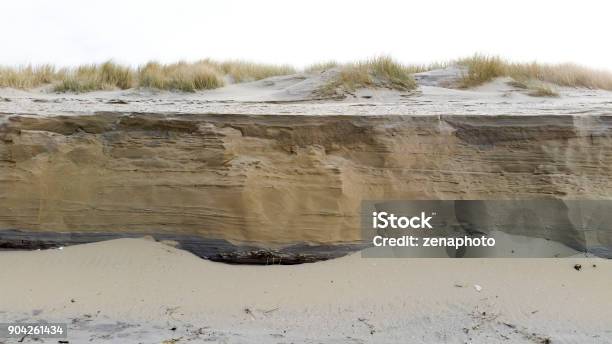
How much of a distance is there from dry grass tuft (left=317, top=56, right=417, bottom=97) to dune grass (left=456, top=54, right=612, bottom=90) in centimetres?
112

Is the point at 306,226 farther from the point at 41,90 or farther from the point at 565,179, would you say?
the point at 41,90

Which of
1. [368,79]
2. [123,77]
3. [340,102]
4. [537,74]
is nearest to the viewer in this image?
[340,102]

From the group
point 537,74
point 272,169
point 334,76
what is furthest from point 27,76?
point 537,74

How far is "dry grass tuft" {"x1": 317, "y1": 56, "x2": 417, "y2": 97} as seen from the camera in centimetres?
706

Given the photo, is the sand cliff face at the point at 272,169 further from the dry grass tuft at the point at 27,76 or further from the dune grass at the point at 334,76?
the dry grass tuft at the point at 27,76

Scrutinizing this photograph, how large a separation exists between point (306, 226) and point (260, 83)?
4782mm

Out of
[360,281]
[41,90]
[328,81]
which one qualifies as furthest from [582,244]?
[41,90]

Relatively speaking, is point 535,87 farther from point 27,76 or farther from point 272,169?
point 27,76
